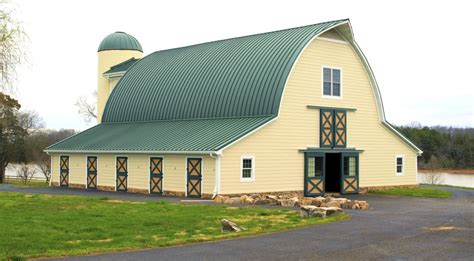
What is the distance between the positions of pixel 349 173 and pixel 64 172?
17366mm

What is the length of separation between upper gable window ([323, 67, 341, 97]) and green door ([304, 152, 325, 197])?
353cm

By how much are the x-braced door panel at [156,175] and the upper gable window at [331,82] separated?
954cm

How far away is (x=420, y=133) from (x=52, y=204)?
72.3 meters

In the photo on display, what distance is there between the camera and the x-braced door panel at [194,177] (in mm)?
29922

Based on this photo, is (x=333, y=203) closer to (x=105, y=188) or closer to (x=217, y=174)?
(x=217, y=174)

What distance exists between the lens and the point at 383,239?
15.8 meters

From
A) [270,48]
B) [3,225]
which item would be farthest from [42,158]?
[3,225]

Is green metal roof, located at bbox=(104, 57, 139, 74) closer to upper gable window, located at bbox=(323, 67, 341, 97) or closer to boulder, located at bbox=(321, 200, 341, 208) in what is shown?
upper gable window, located at bbox=(323, 67, 341, 97)

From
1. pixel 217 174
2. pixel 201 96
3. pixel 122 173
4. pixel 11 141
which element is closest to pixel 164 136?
pixel 122 173

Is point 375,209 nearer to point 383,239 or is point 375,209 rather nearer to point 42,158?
point 383,239

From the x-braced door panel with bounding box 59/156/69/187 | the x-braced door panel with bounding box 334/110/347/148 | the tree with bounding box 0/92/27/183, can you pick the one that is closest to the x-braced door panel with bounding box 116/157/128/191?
the x-braced door panel with bounding box 59/156/69/187

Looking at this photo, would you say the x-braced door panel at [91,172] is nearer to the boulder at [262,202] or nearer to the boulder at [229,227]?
the boulder at [262,202]

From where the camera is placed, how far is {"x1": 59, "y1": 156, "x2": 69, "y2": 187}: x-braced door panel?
39397 millimetres

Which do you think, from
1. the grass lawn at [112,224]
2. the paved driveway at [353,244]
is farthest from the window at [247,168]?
the paved driveway at [353,244]
